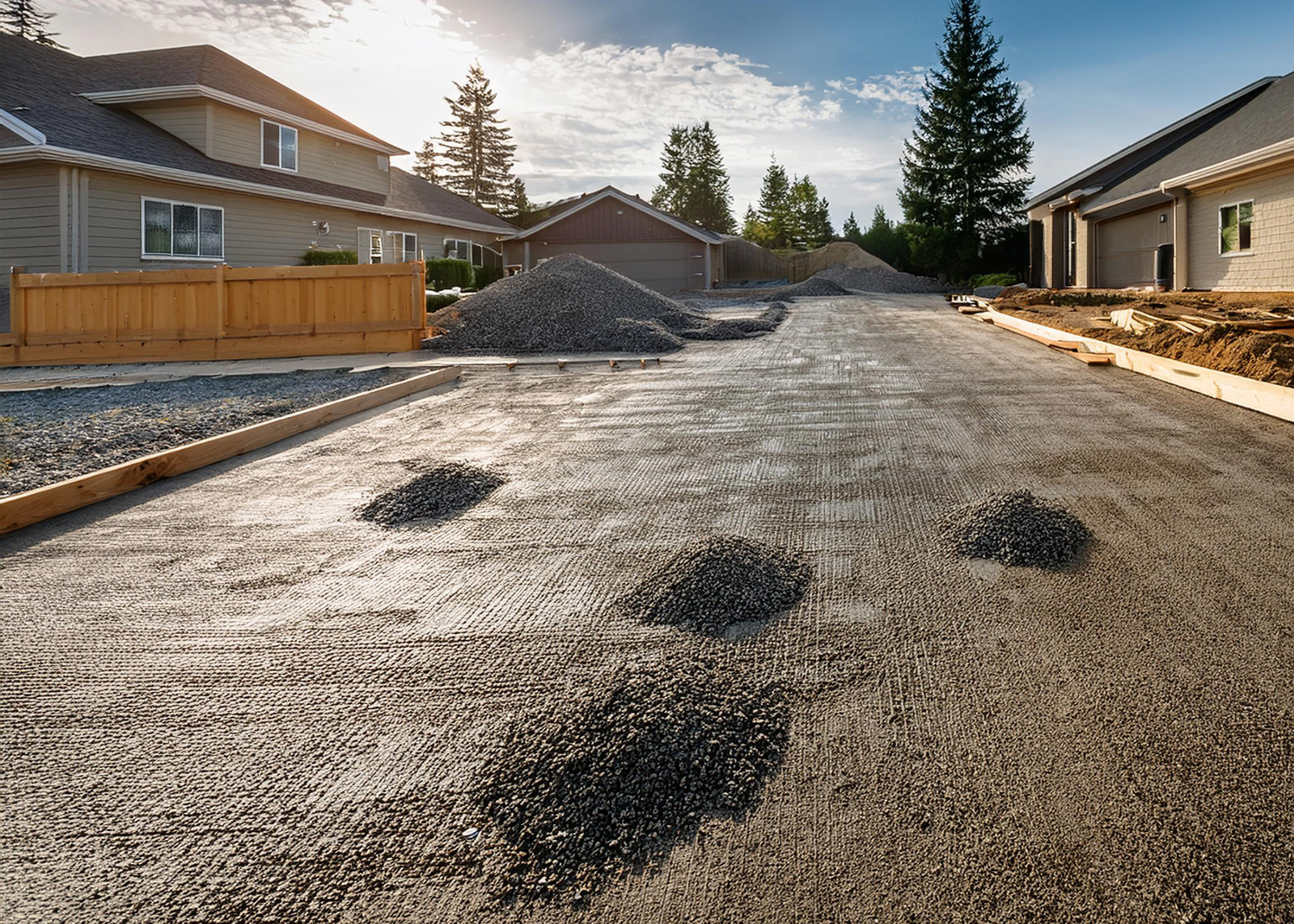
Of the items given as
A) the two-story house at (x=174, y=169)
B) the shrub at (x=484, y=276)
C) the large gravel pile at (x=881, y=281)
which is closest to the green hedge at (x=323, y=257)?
the two-story house at (x=174, y=169)

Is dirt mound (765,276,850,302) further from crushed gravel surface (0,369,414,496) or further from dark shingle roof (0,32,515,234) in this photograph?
crushed gravel surface (0,369,414,496)

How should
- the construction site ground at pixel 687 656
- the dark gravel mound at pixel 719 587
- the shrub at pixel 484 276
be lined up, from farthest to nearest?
1. the shrub at pixel 484 276
2. the dark gravel mound at pixel 719 587
3. the construction site ground at pixel 687 656

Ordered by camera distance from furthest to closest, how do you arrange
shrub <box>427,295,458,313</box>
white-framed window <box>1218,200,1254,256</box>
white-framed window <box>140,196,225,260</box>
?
shrub <box>427,295,458,313</box>
white-framed window <box>140,196,225,260</box>
white-framed window <box>1218,200,1254,256</box>

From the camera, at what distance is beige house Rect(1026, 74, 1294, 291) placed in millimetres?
15555

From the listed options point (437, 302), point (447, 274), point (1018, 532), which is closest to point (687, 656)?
point (1018, 532)

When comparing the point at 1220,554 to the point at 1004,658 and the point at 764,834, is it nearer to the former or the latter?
the point at 1004,658

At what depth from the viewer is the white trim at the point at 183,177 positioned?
14.6m

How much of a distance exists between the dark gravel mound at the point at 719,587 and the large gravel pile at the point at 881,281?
33811 millimetres

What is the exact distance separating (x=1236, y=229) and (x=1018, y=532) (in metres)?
17.1

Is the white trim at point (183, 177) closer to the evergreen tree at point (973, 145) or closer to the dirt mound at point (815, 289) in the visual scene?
the dirt mound at point (815, 289)

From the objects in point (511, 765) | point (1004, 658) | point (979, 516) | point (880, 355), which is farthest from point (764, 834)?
point (880, 355)

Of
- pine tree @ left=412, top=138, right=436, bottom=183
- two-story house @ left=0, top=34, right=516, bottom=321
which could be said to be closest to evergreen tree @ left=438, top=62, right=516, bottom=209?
pine tree @ left=412, top=138, right=436, bottom=183

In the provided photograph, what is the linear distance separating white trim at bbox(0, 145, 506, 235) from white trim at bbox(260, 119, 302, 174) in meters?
1.14

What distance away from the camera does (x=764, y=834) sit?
6.71ft
